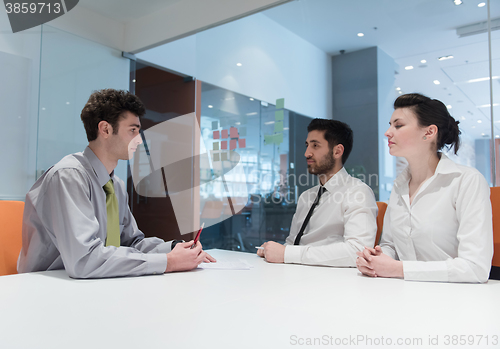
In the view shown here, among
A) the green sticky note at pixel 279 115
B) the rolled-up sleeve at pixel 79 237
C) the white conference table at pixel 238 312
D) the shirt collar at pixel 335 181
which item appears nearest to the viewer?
the white conference table at pixel 238 312

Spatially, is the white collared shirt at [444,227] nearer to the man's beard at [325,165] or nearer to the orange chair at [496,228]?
the orange chair at [496,228]

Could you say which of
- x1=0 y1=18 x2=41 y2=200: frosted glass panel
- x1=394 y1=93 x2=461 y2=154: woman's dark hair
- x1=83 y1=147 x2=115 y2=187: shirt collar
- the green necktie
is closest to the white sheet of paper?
the green necktie

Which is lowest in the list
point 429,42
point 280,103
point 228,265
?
point 228,265

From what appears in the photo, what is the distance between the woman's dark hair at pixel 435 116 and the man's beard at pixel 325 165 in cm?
62

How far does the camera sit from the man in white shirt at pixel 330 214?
1.67m

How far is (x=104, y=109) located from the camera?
1.70 m

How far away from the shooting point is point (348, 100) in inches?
111

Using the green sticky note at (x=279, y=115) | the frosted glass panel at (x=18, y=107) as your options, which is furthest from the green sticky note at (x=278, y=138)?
the frosted glass panel at (x=18, y=107)

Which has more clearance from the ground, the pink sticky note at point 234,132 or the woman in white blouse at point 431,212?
the pink sticky note at point 234,132

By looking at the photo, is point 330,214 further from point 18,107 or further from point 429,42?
point 18,107

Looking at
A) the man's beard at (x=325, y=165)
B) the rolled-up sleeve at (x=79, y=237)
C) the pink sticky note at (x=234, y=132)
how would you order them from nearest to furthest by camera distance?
the rolled-up sleeve at (x=79, y=237), the man's beard at (x=325, y=165), the pink sticky note at (x=234, y=132)

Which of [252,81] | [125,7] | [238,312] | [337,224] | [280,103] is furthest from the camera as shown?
[125,7]

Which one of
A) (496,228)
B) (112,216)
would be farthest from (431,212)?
(112,216)

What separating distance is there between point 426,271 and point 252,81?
2.52 metres
